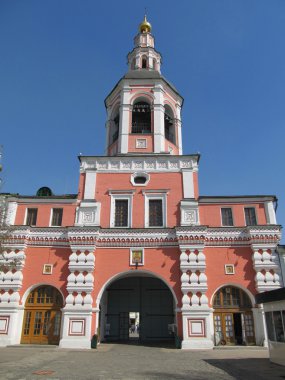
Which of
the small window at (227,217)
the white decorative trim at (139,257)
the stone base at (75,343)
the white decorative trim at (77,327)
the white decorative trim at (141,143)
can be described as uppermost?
the white decorative trim at (141,143)

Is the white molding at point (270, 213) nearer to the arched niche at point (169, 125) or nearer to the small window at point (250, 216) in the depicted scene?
the small window at point (250, 216)

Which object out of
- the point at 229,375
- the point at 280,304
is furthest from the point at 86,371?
the point at 280,304

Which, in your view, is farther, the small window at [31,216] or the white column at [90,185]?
the white column at [90,185]

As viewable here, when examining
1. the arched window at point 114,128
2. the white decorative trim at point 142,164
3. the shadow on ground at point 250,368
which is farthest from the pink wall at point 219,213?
the arched window at point 114,128

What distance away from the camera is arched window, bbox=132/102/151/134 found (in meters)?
23.4

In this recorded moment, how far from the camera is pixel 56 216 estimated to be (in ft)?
66.7

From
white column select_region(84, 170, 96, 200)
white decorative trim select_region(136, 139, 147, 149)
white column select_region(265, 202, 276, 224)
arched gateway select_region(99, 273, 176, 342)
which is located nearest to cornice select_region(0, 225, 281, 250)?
white column select_region(265, 202, 276, 224)

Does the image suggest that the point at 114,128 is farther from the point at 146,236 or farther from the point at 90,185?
the point at 146,236

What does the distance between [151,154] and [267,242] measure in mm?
8855

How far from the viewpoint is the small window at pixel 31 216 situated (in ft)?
66.2

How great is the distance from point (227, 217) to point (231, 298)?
466cm

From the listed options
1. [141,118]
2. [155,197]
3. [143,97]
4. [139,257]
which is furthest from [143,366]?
[143,97]

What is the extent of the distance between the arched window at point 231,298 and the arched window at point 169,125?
10.8 meters

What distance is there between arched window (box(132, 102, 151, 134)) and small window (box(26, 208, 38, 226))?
8.58 meters
